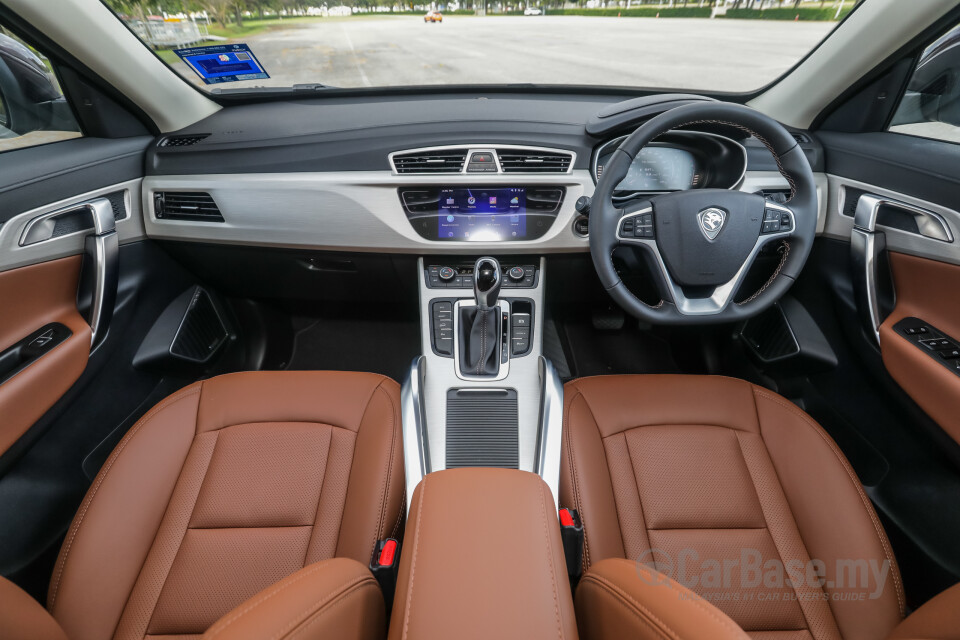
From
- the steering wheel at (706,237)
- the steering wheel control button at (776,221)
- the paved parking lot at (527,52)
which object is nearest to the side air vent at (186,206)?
the paved parking lot at (527,52)

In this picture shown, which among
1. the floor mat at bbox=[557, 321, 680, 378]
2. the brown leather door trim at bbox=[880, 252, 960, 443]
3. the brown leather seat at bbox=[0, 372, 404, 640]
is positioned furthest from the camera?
the floor mat at bbox=[557, 321, 680, 378]

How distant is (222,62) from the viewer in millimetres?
1646

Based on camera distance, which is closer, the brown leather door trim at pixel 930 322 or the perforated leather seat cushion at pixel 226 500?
the perforated leather seat cushion at pixel 226 500

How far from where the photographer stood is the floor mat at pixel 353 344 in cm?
234

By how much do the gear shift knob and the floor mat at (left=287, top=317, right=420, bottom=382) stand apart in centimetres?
83

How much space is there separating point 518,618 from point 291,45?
Answer: 6.48 feet

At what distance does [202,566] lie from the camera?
105 cm

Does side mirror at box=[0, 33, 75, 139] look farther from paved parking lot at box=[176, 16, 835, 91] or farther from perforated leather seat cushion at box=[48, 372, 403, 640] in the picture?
perforated leather seat cushion at box=[48, 372, 403, 640]

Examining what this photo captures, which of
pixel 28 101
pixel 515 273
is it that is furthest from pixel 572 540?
pixel 28 101

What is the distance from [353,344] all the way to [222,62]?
4.14ft

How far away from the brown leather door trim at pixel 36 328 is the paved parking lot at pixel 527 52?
100 cm

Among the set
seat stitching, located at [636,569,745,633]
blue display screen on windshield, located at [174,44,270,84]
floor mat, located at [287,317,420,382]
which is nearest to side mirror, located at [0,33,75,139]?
blue display screen on windshield, located at [174,44,270,84]

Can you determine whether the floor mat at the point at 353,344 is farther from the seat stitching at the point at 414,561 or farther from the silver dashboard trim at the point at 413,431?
the seat stitching at the point at 414,561

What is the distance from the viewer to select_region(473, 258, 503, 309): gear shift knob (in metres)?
1.55
